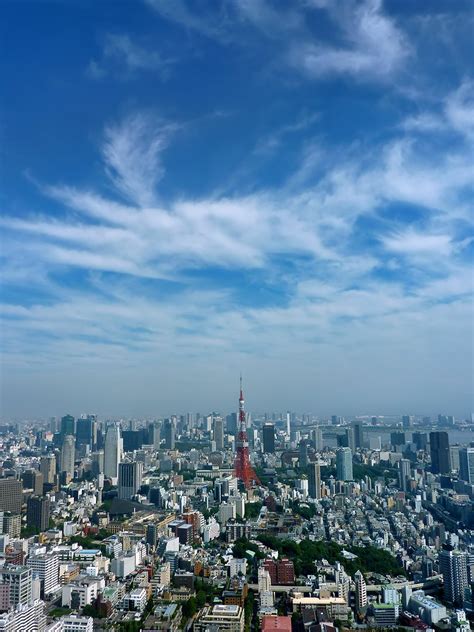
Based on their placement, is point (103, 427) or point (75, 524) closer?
point (75, 524)

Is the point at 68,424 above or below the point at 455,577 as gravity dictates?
above

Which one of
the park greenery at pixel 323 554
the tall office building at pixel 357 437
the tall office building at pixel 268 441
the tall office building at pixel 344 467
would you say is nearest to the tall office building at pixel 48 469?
the park greenery at pixel 323 554

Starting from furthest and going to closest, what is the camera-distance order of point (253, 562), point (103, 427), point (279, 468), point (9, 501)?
point (103, 427) → point (279, 468) → point (9, 501) → point (253, 562)

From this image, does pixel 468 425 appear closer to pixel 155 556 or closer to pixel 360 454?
pixel 360 454

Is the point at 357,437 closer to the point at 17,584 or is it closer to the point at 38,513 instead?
the point at 38,513

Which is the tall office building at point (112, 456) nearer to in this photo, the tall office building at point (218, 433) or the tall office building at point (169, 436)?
the tall office building at point (169, 436)

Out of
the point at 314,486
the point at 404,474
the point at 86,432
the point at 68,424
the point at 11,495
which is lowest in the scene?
the point at 314,486

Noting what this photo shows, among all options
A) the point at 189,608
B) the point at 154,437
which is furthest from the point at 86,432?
the point at 189,608

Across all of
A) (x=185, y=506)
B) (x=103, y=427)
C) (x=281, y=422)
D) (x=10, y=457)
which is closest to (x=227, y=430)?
(x=103, y=427)

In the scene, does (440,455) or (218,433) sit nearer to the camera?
(440,455)
